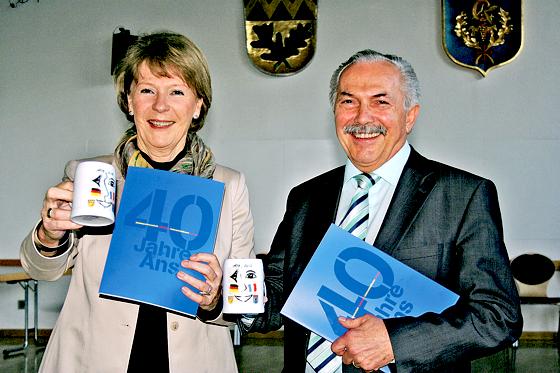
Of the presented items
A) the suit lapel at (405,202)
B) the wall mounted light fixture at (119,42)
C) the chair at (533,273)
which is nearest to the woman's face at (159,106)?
the suit lapel at (405,202)

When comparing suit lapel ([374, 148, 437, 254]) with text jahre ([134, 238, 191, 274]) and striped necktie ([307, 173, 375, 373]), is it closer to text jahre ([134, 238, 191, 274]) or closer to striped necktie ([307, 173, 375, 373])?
striped necktie ([307, 173, 375, 373])

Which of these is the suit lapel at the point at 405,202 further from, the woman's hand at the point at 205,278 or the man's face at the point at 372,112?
the woman's hand at the point at 205,278

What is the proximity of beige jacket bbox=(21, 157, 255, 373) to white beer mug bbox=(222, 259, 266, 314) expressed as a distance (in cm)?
17

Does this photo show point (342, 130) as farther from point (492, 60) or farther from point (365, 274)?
point (492, 60)

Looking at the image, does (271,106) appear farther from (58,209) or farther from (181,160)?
(58,209)

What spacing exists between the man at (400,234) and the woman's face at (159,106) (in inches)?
18.5

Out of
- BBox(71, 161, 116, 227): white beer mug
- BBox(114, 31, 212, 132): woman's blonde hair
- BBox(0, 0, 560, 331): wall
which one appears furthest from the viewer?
BBox(0, 0, 560, 331): wall

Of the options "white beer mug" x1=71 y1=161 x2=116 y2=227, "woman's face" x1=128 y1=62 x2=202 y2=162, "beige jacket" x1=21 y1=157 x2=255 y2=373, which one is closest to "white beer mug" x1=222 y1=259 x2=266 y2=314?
"beige jacket" x1=21 y1=157 x2=255 y2=373

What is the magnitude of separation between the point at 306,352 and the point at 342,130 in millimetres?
693

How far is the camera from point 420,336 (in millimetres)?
1572

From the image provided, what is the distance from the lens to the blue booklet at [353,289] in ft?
5.34

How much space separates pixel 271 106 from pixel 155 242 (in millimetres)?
5567

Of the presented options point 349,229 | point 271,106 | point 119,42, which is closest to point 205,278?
point 349,229

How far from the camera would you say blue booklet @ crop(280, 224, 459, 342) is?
1.63 meters
